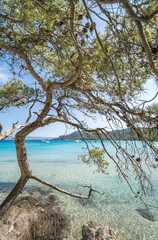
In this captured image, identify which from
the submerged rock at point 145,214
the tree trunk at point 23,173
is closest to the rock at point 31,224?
the tree trunk at point 23,173

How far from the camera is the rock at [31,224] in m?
2.82

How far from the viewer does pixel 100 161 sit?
9.98ft

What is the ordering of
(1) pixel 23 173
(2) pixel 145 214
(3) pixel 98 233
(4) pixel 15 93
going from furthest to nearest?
1. (2) pixel 145 214
2. (4) pixel 15 93
3. (1) pixel 23 173
4. (3) pixel 98 233

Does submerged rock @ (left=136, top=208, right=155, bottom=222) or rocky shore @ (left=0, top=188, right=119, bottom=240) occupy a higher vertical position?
rocky shore @ (left=0, top=188, right=119, bottom=240)

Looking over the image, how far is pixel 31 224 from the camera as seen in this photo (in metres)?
3.15

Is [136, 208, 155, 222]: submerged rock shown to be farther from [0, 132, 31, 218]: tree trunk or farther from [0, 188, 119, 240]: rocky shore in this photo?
[0, 132, 31, 218]: tree trunk

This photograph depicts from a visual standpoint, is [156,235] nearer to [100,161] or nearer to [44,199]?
[100,161]

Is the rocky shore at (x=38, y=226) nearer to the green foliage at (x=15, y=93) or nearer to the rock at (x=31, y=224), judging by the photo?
the rock at (x=31, y=224)

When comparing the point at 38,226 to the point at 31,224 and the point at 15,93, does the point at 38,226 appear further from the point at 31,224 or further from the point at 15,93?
the point at 15,93

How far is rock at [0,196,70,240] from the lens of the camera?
2.82 meters

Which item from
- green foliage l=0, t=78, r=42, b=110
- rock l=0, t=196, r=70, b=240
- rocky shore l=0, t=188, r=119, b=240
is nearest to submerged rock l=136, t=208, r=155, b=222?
rocky shore l=0, t=188, r=119, b=240

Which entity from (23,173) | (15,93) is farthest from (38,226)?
(15,93)

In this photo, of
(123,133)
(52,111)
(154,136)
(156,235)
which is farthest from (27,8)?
(156,235)

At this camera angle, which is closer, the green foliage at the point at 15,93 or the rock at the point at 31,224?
the rock at the point at 31,224
